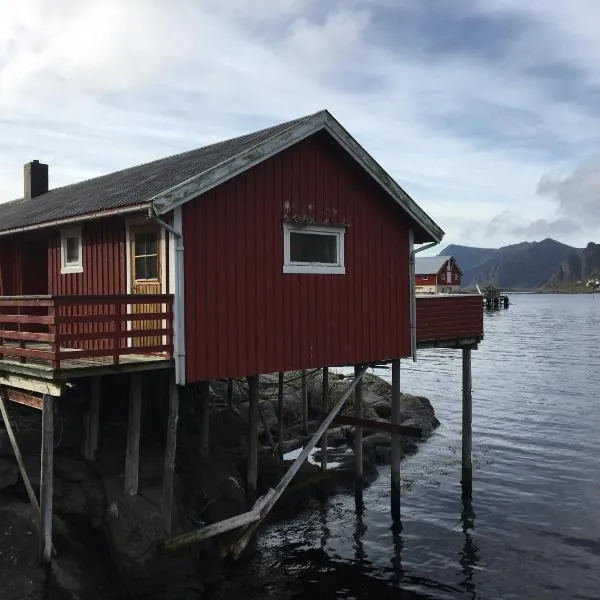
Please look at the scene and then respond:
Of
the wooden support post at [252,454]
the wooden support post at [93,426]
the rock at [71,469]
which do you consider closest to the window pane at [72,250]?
the wooden support post at [93,426]

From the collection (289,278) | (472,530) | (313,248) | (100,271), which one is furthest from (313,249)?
(472,530)

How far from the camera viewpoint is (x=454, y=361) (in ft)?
168

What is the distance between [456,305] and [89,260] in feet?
30.4

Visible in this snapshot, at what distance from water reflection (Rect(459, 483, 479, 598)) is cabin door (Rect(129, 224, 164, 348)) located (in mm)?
7874

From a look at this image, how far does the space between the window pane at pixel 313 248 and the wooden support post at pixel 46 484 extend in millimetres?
5330

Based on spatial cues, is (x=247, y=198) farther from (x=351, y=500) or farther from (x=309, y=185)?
(x=351, y=500)

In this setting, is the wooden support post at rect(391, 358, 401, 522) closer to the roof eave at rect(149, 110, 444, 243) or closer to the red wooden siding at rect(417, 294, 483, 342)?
the red wooden siding at rect(417, 294, 483, 342)

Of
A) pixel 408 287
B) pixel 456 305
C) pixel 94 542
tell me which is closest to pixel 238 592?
pixel 94 542

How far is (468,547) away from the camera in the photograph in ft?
50.3

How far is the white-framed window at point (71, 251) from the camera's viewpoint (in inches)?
559

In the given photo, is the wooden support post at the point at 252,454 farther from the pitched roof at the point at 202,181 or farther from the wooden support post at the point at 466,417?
the wooden support post at the point at 466,417

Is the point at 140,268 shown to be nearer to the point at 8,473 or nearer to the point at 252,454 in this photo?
the point at 8,473

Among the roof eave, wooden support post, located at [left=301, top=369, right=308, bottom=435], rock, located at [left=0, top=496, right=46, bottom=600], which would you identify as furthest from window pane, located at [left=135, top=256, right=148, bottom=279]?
wooden support post, located at [left=301, top=369, right=308, bottom=435]

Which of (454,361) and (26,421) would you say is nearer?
(26,421)
